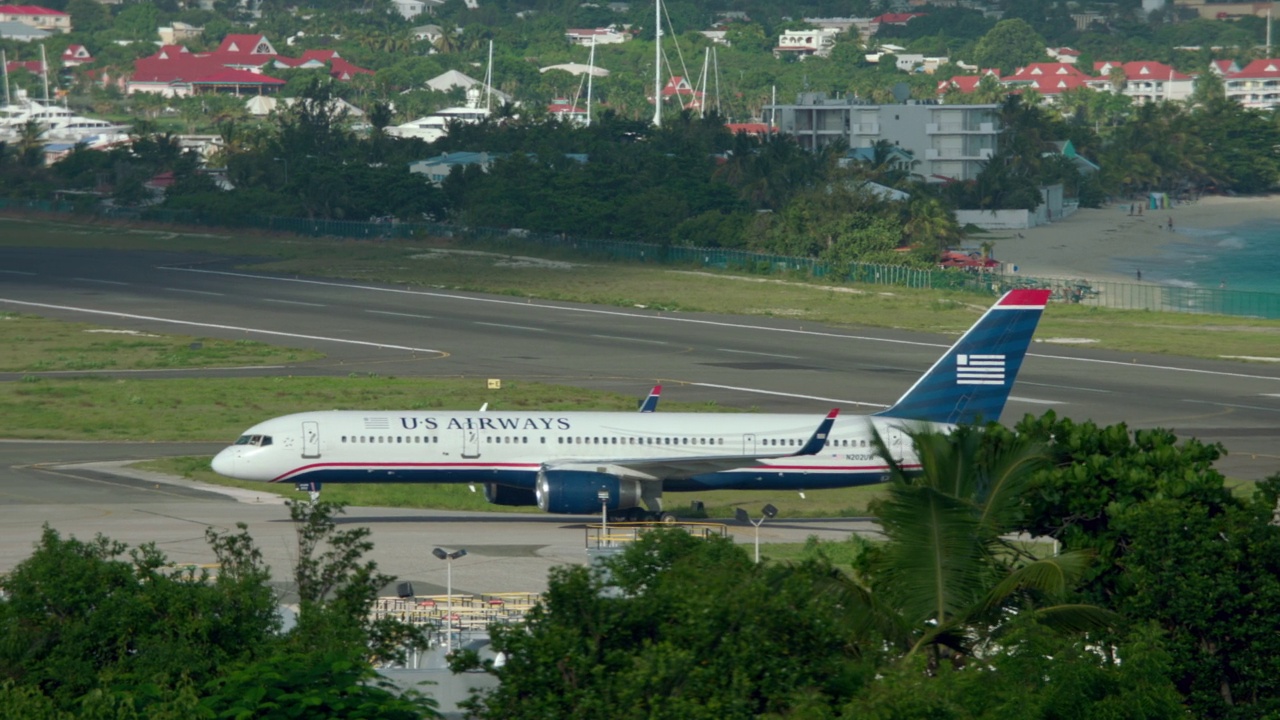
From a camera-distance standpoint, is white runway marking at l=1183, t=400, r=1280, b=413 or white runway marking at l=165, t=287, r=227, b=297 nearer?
white runway marking at l=1183, t=400, r=1280, b=413

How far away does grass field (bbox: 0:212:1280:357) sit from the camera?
368 ft

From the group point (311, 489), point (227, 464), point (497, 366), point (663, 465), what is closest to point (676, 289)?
point (497, 366)

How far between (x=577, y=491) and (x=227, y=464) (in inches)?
461

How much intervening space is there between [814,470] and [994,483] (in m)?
31.1

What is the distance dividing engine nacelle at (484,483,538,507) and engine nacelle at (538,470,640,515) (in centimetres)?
224

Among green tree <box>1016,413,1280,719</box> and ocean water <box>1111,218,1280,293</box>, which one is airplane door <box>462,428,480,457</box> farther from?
ocean water <box>1111,218,1280,293</box>

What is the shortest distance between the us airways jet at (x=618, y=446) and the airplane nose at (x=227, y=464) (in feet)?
0.17

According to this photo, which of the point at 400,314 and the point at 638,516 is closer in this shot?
the point at 638,516

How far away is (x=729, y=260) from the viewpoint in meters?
146

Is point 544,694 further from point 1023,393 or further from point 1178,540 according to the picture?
point 1023,393

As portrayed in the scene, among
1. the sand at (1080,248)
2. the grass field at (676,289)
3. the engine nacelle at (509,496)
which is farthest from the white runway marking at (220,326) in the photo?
the sand at (1080,248)

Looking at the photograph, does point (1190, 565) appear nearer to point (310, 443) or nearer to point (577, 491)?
point (577, 491)

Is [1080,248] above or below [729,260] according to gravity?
below

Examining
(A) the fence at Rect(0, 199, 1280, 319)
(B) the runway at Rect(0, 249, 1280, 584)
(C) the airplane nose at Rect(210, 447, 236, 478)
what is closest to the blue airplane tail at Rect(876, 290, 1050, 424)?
(B) the runway at Rect(0, 249, 1280, 584)
